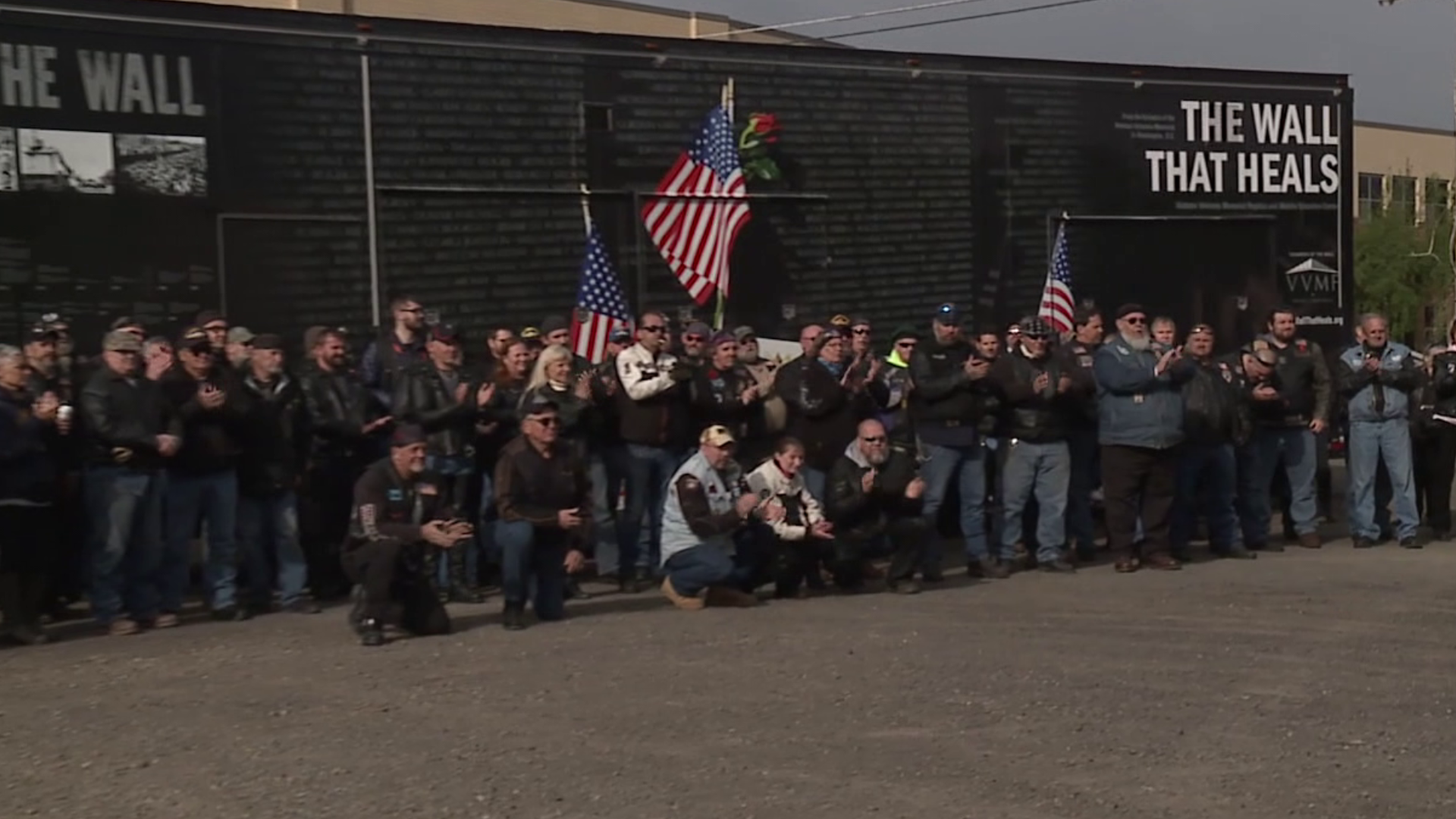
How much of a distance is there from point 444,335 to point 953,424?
3358 mm

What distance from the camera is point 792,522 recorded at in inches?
452

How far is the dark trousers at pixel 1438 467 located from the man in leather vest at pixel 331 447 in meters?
7.66

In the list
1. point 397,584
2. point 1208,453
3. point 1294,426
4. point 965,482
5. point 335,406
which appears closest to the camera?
point 397,584

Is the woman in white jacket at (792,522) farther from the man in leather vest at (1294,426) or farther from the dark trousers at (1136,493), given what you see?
the man in leather vest at (1294,426)

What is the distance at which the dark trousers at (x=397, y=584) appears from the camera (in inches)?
391

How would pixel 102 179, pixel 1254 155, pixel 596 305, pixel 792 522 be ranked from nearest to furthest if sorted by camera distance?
pixel 102 179
pixel 792 522
pixel 596 305
pixel 1254 155

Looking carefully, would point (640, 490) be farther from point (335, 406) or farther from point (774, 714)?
point (774, 714)

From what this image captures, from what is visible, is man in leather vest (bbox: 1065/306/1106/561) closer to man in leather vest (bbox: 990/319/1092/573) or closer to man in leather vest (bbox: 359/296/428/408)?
man in leather vest (bbox: 990/319/1092/573)

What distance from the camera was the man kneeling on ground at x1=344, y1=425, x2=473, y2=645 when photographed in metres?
10.0

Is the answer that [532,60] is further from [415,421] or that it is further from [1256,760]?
[1256,760]

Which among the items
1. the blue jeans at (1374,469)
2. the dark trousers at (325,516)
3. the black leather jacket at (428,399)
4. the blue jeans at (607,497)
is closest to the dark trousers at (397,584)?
the black leather jacket at (428,399)

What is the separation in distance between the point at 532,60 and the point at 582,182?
80cm

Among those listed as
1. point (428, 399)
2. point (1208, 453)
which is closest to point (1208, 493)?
point (1208, 453)

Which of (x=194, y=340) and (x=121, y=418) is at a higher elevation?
(x=194, y=340)
